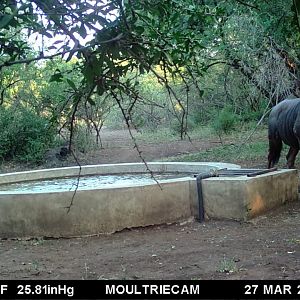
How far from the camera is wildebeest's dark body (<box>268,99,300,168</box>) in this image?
954cm

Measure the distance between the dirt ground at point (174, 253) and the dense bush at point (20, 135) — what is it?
1013cm

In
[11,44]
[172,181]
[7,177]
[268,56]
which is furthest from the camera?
[268,56]

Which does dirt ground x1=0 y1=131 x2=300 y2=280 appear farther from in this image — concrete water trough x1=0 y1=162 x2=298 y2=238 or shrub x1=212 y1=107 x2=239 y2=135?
shrub x1=212 y1=107 x2=239 y2=135

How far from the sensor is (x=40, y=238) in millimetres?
6449

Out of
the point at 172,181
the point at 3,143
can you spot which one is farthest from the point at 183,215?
the point at 3,143

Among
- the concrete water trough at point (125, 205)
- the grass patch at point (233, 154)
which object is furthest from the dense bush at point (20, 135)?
the concrete water trough at point (125, 205)

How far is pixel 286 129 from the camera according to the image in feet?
32.1

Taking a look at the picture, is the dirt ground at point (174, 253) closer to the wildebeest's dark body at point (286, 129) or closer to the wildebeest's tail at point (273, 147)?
the wildebeest's dark body at point (286, 129)

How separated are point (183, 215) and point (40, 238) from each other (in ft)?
5.81

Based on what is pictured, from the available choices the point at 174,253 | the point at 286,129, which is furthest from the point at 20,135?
the point at 174,253

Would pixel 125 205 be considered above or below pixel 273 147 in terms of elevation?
below

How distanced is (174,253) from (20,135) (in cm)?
1193

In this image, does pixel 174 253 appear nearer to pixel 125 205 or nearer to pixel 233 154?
pixel 125 205

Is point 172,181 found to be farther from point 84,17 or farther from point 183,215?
point 84,17
